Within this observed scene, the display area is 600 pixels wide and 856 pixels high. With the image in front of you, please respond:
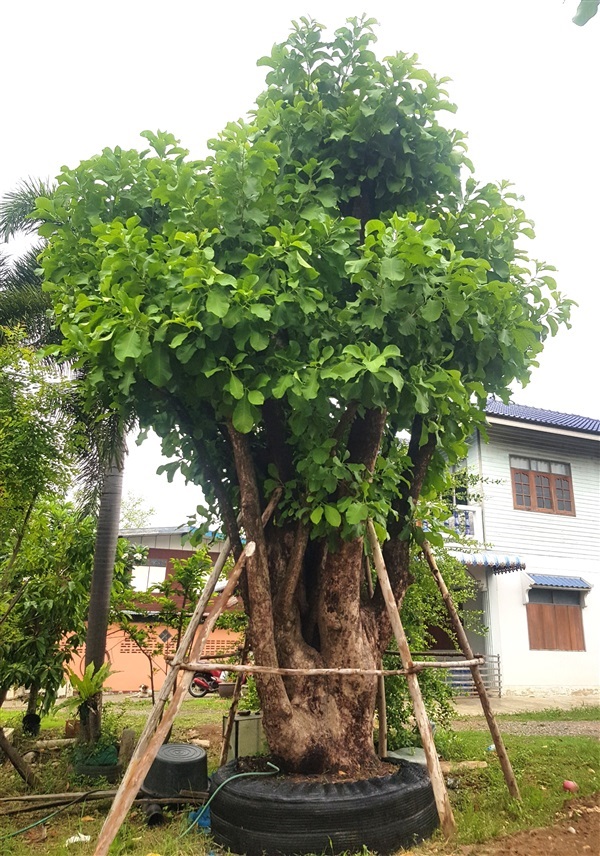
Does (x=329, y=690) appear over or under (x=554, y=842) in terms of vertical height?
over

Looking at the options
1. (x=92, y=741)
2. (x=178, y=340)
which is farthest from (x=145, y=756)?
(x=92, y=741)

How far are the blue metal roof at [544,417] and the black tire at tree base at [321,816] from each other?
430 inches

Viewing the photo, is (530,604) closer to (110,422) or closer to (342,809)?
(110,422)

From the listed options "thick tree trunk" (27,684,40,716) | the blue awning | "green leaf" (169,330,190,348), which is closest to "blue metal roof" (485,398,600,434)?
the blue awning

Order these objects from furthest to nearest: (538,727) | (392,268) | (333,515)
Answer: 1. (538,727)
2. (333,515)
3. (392,268)

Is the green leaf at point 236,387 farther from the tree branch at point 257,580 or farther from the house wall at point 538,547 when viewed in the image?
the house wall at point 538,547

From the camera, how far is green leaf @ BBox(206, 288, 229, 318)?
4125 millimetres

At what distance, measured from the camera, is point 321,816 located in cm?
434

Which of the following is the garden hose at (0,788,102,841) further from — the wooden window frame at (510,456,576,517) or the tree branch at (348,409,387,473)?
the wooden window frame at (510,456,576,517)

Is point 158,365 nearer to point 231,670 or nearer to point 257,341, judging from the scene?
point 257,341

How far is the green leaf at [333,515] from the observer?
4734mm

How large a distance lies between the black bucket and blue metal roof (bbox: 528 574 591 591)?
11.3 meters

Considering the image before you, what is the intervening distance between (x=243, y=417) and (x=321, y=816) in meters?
2.67

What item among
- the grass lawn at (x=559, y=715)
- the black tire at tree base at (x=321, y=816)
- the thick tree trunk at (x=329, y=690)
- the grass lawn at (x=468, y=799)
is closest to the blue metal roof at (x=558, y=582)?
the grass lawn at (x=559, y=715)
